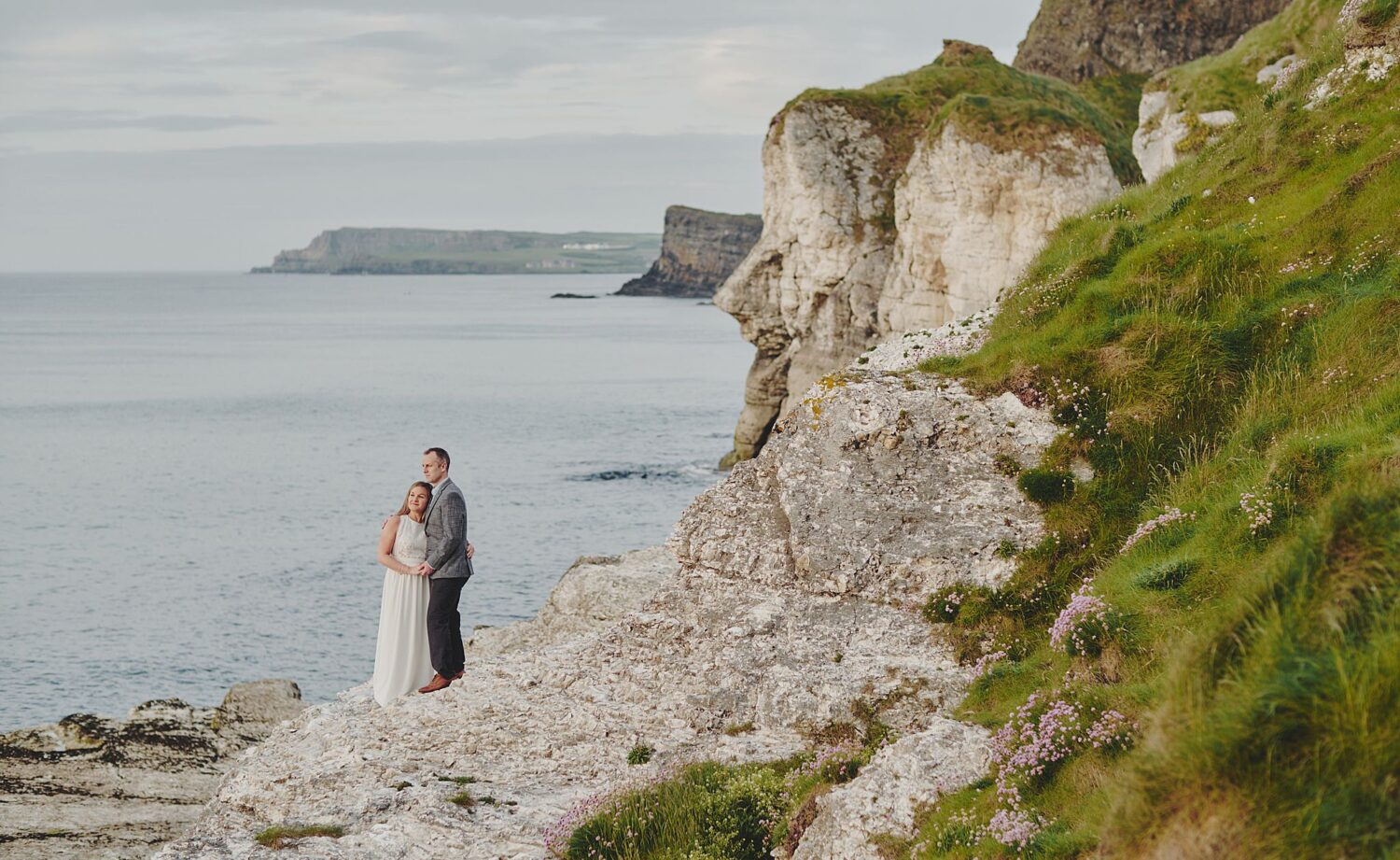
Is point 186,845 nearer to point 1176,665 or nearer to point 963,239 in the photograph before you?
point 1176,665

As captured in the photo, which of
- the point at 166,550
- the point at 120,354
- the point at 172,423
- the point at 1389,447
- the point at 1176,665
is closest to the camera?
the point at 1176,665

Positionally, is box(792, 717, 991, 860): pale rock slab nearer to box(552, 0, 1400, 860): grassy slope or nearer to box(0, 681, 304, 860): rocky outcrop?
box(552, 0, 1400, 860): grassy slope

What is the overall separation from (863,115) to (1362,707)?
5572cm

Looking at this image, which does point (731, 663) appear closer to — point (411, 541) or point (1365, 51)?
point (411, 541)

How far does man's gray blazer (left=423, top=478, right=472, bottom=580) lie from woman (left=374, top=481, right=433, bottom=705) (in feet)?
0.54

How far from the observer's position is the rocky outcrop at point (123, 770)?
2047cm

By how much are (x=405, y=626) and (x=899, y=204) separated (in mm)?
41644

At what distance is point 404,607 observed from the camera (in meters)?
15.6

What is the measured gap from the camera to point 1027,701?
36.6 ft

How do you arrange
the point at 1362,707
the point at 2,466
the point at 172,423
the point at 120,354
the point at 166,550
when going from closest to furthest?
the point at 1362,707
the point at 166,550
the point at 2,466
the point at 172,423
the point at 120,354

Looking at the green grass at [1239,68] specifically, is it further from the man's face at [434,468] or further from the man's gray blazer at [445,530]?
the man's gray blazer at [445,530]

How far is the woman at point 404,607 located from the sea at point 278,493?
19.6 meters

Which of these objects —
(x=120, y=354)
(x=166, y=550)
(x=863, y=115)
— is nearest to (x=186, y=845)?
(x=166, y=550)

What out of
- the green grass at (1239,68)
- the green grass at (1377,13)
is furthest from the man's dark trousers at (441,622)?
the green grass at (1239,68)
